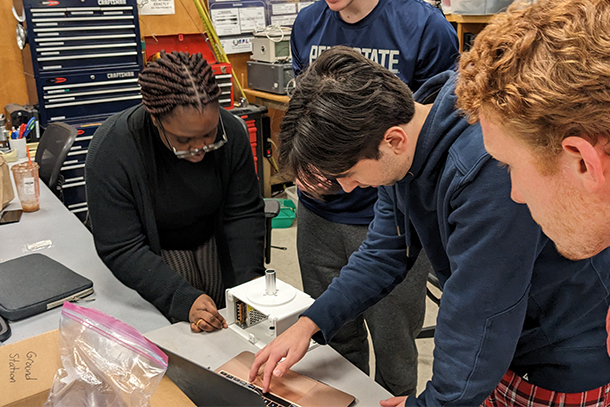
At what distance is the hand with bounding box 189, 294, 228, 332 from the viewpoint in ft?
4.12

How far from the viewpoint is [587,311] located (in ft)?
2.84

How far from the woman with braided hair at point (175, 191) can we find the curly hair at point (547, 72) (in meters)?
0.94

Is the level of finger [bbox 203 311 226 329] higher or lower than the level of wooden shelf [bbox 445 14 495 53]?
lower

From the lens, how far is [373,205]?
154 cm

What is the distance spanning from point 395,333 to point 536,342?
643 millimetres

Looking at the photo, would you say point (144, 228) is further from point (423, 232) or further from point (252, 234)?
point (423, 232)

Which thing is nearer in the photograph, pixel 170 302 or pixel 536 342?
pixel 536 342

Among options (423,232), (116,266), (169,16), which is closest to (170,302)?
(116,266)

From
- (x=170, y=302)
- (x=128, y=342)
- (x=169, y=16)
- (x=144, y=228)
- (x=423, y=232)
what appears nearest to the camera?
(x=128, y=342)

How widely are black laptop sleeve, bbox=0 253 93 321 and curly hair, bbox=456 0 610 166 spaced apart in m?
1.19

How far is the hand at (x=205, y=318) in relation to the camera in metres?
1.26

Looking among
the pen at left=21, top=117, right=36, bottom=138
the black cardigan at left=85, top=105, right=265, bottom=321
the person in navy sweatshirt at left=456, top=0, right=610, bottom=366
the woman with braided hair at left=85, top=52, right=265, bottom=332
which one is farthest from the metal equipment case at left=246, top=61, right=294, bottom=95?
the person in navy sweatshirt at left=456, top=0, right=610, bottom=366

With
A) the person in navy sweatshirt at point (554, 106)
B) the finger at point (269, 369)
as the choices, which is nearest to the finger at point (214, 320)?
the finger at point (269, 369)

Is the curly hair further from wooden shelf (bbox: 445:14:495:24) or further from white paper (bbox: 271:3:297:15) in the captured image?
white paper (bbox: 271:3:297:15)
